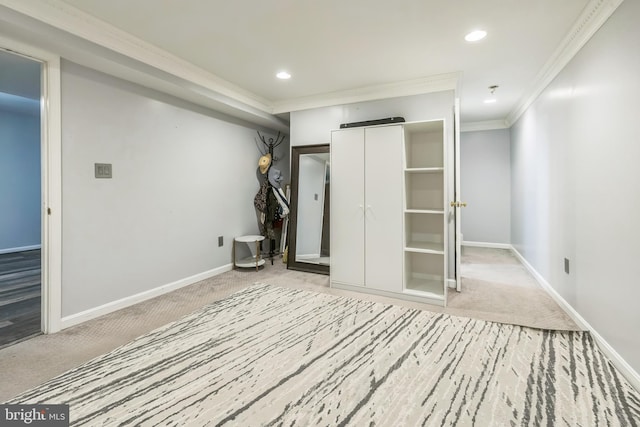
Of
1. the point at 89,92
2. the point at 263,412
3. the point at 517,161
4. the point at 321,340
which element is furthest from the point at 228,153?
the point at 517,161

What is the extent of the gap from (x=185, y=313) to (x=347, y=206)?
78.4 inches

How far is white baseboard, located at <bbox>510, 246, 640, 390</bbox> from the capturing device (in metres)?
1.66

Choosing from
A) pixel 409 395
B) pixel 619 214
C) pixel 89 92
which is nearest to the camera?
pixel 409 395

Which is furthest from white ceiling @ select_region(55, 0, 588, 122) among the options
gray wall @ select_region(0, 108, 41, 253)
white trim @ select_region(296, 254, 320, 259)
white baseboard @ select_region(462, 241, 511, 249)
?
gray wall @ select_region(0, 108, 41, 253)

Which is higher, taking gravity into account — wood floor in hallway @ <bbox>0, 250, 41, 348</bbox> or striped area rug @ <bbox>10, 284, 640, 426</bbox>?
wood floor in hallway @ <bbox>0, 250, 41, 348</bbox>

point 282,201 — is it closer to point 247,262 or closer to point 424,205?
point 247,262

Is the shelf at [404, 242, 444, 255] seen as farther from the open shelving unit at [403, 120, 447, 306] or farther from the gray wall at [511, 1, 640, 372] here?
the gray wall at [511, 1, 640, 372]

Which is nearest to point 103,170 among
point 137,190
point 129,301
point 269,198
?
point 137,190

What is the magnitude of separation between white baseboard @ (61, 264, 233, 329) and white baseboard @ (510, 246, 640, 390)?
386cm

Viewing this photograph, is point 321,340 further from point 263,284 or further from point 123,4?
point 123,4

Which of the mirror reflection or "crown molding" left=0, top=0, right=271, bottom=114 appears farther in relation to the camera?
the mirror reflection

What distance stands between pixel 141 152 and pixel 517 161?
544cm

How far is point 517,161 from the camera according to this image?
15.7 ft

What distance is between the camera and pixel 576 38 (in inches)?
91.0
